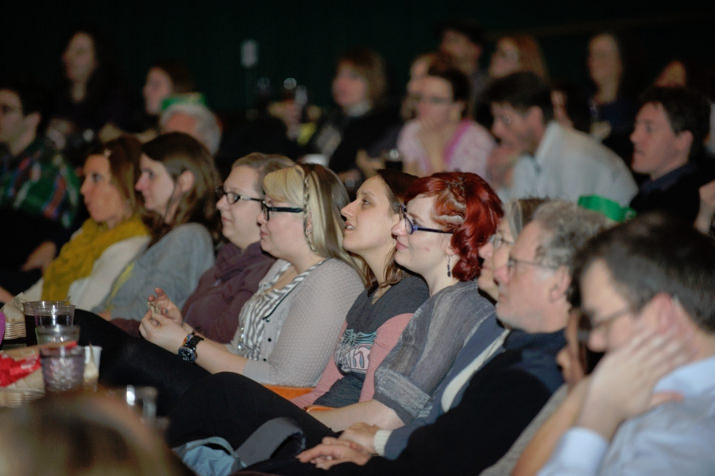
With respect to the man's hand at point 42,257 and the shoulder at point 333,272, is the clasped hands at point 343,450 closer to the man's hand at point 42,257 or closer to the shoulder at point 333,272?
the shoulder at point 333,272

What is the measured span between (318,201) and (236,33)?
20.3 ft

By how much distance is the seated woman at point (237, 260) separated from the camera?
133 inches

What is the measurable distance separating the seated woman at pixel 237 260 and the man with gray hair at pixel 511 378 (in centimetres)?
134

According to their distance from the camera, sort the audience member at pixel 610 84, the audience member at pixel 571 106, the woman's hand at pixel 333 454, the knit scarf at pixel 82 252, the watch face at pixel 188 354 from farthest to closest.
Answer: the audience member at pixel 610 84 → the audience member at pixel 571 106 → the knit scarf at pixel 82 252 → the watch face at pixel 188 354 → the woman's hand at pixel 333 454

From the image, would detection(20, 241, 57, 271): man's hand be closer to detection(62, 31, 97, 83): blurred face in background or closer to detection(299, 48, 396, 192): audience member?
detection(299, 48, 396, 192): audience member

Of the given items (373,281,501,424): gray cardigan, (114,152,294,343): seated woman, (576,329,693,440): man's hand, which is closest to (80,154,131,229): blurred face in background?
(114,152,294,343): seated woman

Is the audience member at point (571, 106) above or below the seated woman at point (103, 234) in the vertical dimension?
above

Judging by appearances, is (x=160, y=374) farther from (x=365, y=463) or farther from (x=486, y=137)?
(x=486, y=137)

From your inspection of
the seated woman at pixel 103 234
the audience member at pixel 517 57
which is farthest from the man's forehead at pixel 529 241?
the audience member at pixel 517 57

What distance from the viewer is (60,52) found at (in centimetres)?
902

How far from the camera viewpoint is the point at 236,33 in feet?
28.8

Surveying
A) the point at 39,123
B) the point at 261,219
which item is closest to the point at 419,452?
the point at 261,219

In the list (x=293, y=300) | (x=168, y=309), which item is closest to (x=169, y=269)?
(x=168, y=309)

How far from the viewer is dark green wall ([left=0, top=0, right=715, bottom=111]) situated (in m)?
8.12
